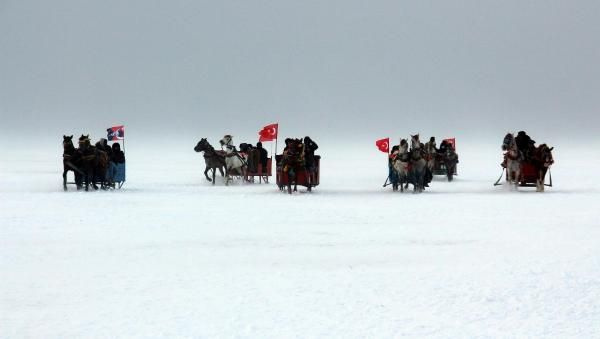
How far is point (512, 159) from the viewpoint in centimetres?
2036

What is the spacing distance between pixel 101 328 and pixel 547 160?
1563cm

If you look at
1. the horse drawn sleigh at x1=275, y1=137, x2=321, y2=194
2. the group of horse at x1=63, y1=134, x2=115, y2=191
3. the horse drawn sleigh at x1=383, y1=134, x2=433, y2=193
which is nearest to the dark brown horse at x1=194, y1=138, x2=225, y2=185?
the horse drawn sleigh at x1=275, y1=137, x2=321, y2=194

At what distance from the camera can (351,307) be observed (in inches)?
297

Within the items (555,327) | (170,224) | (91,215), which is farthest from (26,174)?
(555,327)

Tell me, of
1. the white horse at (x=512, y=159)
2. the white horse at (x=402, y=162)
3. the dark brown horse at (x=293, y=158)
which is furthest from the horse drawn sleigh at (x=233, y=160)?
the white horse at (x=512, y=159)

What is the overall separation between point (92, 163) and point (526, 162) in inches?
427

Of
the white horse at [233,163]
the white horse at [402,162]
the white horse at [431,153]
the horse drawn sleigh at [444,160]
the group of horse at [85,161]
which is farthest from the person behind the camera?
the horse drawn sleigh at [444,160]

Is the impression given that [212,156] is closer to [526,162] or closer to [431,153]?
[431,153]

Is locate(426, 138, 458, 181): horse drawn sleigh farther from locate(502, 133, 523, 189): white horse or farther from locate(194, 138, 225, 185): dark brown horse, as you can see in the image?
locate(194, 138, 225, 185): dark brown horse

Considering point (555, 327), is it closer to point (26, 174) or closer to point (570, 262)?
point (570, 262)

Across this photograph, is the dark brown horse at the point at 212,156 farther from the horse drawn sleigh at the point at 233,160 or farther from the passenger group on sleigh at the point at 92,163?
the passenger group on sleigh at the point at 92,163

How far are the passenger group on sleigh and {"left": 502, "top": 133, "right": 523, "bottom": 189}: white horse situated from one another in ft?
32.4

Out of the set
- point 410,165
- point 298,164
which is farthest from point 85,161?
point 410,165

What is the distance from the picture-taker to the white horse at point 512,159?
20281 millimetres
